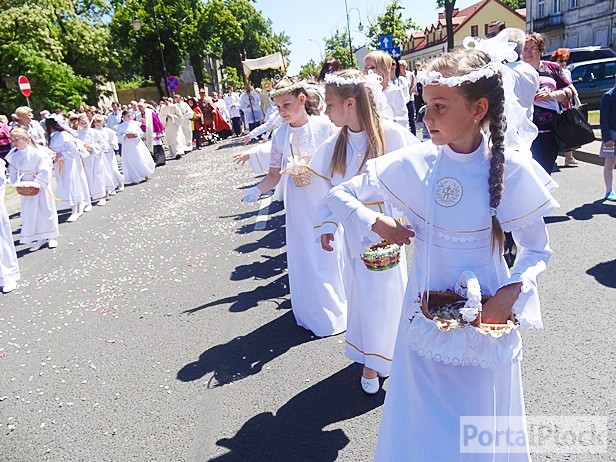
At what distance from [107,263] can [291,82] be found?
4.48m

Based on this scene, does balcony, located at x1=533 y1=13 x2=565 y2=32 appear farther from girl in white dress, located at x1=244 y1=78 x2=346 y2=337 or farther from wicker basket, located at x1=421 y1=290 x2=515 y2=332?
wicker basket, located at x1=421 y1=290 x2=515 y2=332

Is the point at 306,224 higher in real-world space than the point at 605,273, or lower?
higher

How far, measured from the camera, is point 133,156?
47.7ft

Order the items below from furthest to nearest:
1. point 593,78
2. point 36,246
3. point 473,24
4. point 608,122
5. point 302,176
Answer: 1. point 473,24
2. point 593,78
3. point 36,246
4. point 608,122
5. point 302,176

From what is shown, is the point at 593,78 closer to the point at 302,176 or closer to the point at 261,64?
the point at 302,176

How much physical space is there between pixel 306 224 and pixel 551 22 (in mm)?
41862

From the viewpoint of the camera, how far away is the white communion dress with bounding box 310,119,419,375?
10.4 feet

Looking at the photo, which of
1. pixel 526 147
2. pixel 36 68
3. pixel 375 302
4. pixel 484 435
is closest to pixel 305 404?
pixel 375 302

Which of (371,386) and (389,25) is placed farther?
(389,25)

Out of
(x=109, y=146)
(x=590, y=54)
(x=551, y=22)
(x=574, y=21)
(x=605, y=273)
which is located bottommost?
(x=605, y=273)

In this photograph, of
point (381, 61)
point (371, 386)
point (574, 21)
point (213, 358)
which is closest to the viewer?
point (371, 386)

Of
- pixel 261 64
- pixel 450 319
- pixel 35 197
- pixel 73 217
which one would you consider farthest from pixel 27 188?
pixel 261 64

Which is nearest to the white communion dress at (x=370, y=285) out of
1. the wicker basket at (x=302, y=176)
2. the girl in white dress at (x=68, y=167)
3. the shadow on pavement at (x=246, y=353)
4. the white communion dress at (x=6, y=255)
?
the wicker basket at (x=302, y=176)

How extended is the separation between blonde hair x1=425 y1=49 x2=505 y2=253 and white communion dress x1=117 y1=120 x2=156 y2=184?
13.8 m
